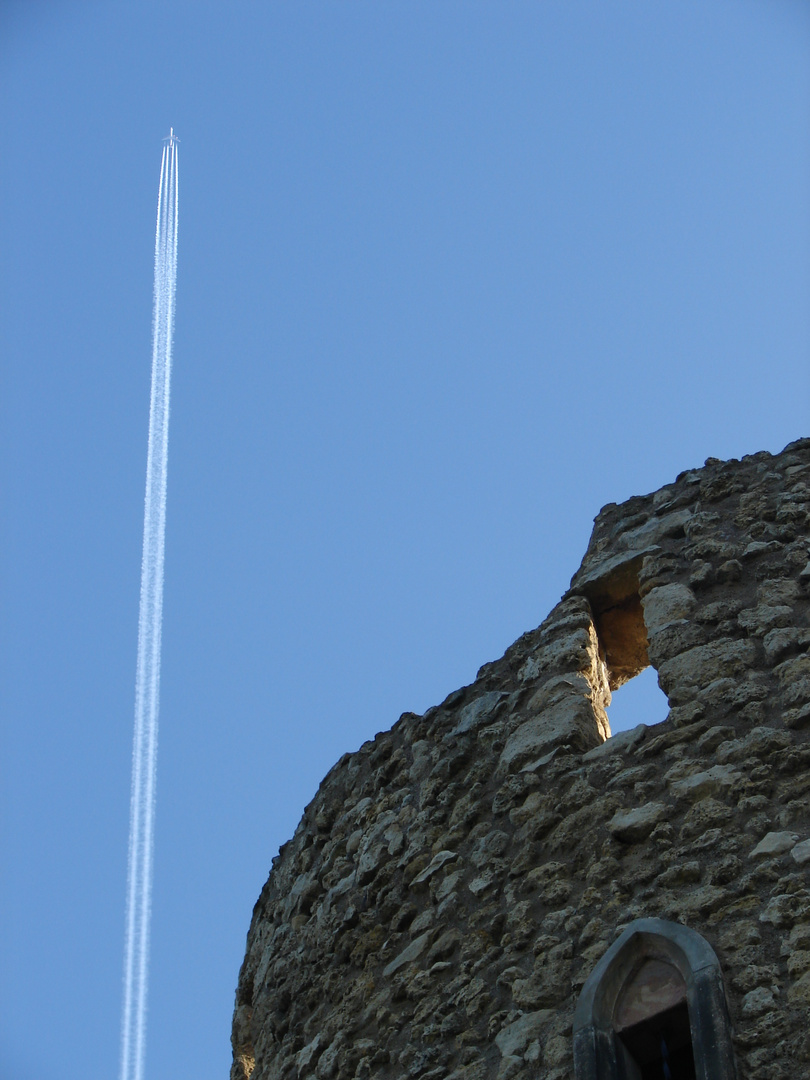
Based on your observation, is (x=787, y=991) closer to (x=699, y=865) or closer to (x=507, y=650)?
(x=699, y=865)

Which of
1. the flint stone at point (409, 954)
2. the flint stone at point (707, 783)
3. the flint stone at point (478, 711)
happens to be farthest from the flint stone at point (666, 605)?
the flint stone at point (409, 954)

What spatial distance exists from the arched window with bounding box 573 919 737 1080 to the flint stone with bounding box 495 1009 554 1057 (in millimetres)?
161

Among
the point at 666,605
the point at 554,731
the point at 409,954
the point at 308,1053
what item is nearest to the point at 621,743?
the point at 554,731

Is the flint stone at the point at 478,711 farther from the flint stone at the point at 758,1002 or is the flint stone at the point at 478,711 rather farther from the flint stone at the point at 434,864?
the flint stone at the point at 758,1002

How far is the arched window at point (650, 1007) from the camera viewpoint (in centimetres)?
427

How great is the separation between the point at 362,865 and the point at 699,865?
1.89m

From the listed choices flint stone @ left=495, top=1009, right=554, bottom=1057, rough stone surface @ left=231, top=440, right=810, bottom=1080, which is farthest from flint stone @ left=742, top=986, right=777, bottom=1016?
flint stone @ left=495, top=1009, right=554, bottom=1057

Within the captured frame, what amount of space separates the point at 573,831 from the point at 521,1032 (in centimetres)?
78

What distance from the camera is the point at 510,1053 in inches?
184

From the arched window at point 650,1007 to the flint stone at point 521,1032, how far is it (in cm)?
16

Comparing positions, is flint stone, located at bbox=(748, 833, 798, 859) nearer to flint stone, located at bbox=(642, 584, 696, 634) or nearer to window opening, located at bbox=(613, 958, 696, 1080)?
window opening, located at bbox=(613, 958, 696, 1080)

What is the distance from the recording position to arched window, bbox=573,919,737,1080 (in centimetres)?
427

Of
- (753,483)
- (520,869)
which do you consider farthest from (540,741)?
(753,483)

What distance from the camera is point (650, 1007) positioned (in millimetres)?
4430
